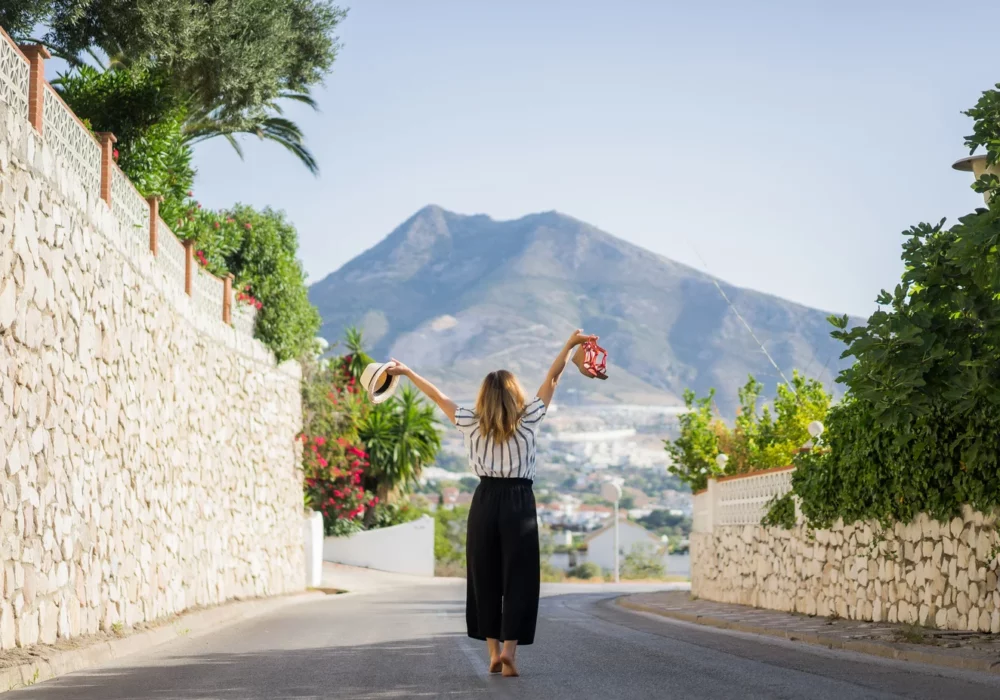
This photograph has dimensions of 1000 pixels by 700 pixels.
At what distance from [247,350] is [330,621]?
7.96 meters

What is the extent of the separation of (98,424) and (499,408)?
6.32 meters

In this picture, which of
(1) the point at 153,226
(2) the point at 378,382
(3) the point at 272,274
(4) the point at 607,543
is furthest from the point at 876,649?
(4) the point at 607,543

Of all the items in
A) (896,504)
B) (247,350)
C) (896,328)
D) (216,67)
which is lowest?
(896,504)

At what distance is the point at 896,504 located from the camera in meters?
13.3

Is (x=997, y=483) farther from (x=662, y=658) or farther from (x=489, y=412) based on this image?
(x=489, y=412)

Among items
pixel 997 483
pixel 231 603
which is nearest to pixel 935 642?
pixel 997 483

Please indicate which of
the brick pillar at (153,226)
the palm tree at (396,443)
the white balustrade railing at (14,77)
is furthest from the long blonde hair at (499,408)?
the palm tree at (396,443)

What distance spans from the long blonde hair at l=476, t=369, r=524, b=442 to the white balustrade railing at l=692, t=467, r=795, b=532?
1085 centimetres

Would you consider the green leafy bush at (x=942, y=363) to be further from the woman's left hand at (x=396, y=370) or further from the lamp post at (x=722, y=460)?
the lamp post at (x=722, y=460)

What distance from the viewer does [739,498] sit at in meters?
21.8

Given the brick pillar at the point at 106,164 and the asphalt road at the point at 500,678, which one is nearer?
the asphalt road at the point at 500,678

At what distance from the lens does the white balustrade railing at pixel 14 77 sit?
399 inches

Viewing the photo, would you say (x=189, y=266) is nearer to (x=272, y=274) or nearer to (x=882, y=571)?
(x=272, y=274)

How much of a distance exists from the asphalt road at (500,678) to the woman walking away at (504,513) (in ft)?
1.35
